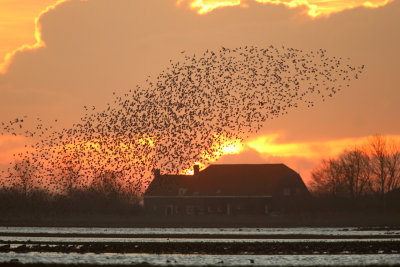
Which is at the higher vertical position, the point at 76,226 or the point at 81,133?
the point at 81,133

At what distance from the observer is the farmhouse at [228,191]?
395ft

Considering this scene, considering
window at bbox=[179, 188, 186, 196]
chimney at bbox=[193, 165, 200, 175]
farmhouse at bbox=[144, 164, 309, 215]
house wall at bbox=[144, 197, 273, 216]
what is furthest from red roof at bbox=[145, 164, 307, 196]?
chimney at bbox=[193, 165, 200, 175]

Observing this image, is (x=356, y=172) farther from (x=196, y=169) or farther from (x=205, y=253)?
(x=205, y=253)

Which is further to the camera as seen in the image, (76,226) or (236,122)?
(76,226)

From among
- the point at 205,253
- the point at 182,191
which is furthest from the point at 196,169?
the point at 205,253

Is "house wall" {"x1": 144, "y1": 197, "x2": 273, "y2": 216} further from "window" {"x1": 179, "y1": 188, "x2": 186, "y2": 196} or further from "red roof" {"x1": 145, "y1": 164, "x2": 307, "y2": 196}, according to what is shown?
"red roof" {"x1": 145, "y1": 164, "x2": 307, "y2": 196}

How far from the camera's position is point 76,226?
8619 centimetres

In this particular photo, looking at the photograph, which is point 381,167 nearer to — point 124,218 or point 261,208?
point 261,208

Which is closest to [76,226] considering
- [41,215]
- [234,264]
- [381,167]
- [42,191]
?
[41,215]

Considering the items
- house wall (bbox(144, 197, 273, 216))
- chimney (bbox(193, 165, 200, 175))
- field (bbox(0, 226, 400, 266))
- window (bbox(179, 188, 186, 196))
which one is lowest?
field (bbox(0, 226, 400, 266))

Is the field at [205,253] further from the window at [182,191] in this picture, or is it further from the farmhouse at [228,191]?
the window at [182,191]

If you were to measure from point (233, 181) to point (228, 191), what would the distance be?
2.85 m

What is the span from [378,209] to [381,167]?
33.2m

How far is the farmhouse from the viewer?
120 m
